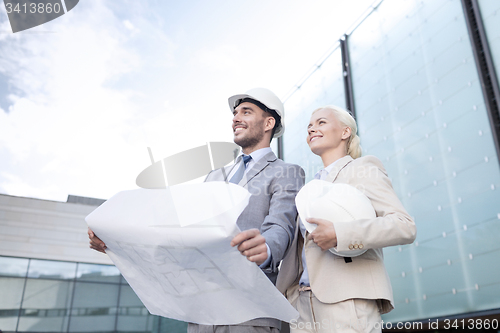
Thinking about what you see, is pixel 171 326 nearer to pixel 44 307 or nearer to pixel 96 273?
pixel 96 273

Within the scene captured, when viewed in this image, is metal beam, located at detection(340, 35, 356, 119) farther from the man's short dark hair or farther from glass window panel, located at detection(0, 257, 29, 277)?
glass window panel, located at detection(0, 257, 29, 277)

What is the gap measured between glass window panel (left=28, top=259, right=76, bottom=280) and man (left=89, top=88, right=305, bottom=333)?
430 inches

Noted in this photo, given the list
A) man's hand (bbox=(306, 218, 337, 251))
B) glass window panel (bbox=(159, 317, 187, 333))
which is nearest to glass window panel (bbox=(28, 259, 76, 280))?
glass window panel (bbox=(159, 317, 187, 333))

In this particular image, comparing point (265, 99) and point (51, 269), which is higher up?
point (51, 269)

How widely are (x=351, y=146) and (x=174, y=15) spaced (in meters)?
5.01

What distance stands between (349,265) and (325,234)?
0.73ft

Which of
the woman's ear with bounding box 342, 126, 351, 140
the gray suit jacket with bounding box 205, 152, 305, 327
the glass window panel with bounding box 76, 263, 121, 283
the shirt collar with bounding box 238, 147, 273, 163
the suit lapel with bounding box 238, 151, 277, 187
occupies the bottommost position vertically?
the gray suit jacket with bounding box 205, 152, 305, 327

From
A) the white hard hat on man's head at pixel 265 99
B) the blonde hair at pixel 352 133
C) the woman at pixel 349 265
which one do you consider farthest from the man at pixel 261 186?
the blonde hair at pixel 352 133

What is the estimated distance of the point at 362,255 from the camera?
135cm

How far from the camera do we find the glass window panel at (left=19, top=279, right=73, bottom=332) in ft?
33.9

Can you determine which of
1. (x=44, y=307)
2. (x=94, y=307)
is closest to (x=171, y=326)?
(x=94, y=307)

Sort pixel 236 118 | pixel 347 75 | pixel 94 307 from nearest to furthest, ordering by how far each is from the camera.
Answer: pixel 236 118, pixel 347 75, pixel 94 307

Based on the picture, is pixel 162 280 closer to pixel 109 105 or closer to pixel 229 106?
pixel 229 106

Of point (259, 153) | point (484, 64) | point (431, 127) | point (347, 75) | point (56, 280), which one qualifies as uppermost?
point (347, 75)
